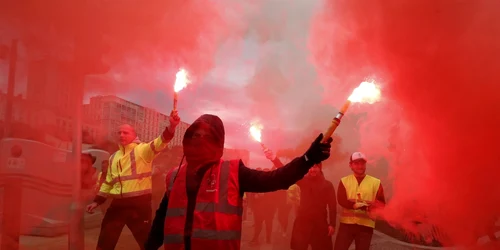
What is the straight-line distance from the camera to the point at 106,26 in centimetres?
457

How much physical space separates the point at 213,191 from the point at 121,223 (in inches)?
86.5

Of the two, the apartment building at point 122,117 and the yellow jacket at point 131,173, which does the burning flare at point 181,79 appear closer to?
the apartment building at point 122,117

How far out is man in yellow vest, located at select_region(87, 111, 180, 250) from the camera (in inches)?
163

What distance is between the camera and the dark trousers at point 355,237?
434 cm

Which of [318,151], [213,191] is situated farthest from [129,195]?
[318,151]

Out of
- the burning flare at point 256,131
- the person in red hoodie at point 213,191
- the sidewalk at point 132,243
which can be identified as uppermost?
the burning flare at point 256,131

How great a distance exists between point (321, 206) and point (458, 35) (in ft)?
8.02

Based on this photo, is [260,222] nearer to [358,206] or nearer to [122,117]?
[358,206]

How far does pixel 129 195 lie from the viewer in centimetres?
416

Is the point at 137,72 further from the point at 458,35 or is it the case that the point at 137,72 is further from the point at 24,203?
the point at 458,35

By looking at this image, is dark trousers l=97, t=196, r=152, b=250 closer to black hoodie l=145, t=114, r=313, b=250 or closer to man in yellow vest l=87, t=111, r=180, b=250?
man in yellow vest l=87, t=111, r=180, b=250

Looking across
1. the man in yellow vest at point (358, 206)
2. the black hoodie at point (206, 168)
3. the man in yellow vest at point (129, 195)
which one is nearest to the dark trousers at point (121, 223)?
the man in yellow vest at point (129, 195)

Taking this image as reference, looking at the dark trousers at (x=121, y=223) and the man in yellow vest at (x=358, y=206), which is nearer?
the dark trousers at (x=121, y=223)

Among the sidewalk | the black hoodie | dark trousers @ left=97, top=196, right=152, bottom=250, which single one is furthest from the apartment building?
the black hoodie
